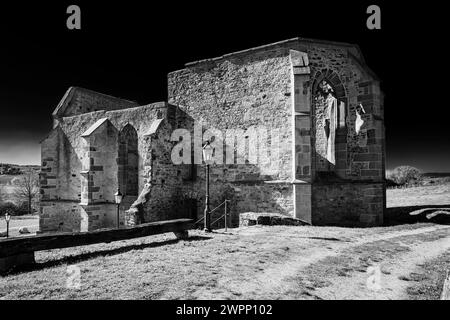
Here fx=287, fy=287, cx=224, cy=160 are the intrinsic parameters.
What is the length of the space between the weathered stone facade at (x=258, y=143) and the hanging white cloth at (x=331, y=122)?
6cm

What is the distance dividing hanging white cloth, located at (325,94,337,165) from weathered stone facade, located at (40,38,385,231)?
0.19ft

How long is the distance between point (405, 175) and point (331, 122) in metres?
24.4

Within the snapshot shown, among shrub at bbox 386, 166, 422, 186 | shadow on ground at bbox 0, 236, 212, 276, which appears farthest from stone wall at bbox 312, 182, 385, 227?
shrub at bbox 386, 166, 422, 186

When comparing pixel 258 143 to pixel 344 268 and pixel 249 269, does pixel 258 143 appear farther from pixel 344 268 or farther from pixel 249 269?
pixel 249 269

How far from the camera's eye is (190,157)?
15195mm

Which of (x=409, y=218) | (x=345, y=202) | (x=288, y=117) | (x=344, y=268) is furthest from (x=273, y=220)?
(x=409, y=218)

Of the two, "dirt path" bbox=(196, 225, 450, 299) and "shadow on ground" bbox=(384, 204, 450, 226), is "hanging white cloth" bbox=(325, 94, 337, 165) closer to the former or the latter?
"shadow on ground" bbox=(384, 204, 450, 226)

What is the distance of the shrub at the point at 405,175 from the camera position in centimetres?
3183

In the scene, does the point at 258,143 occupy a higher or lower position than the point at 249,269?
higher

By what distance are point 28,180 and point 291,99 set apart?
44566mm

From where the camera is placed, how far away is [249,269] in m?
5.82

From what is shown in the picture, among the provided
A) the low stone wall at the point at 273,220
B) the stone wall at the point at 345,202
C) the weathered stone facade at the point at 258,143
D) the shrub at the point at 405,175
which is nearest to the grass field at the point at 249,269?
the low stone wall at the point at 273,220
